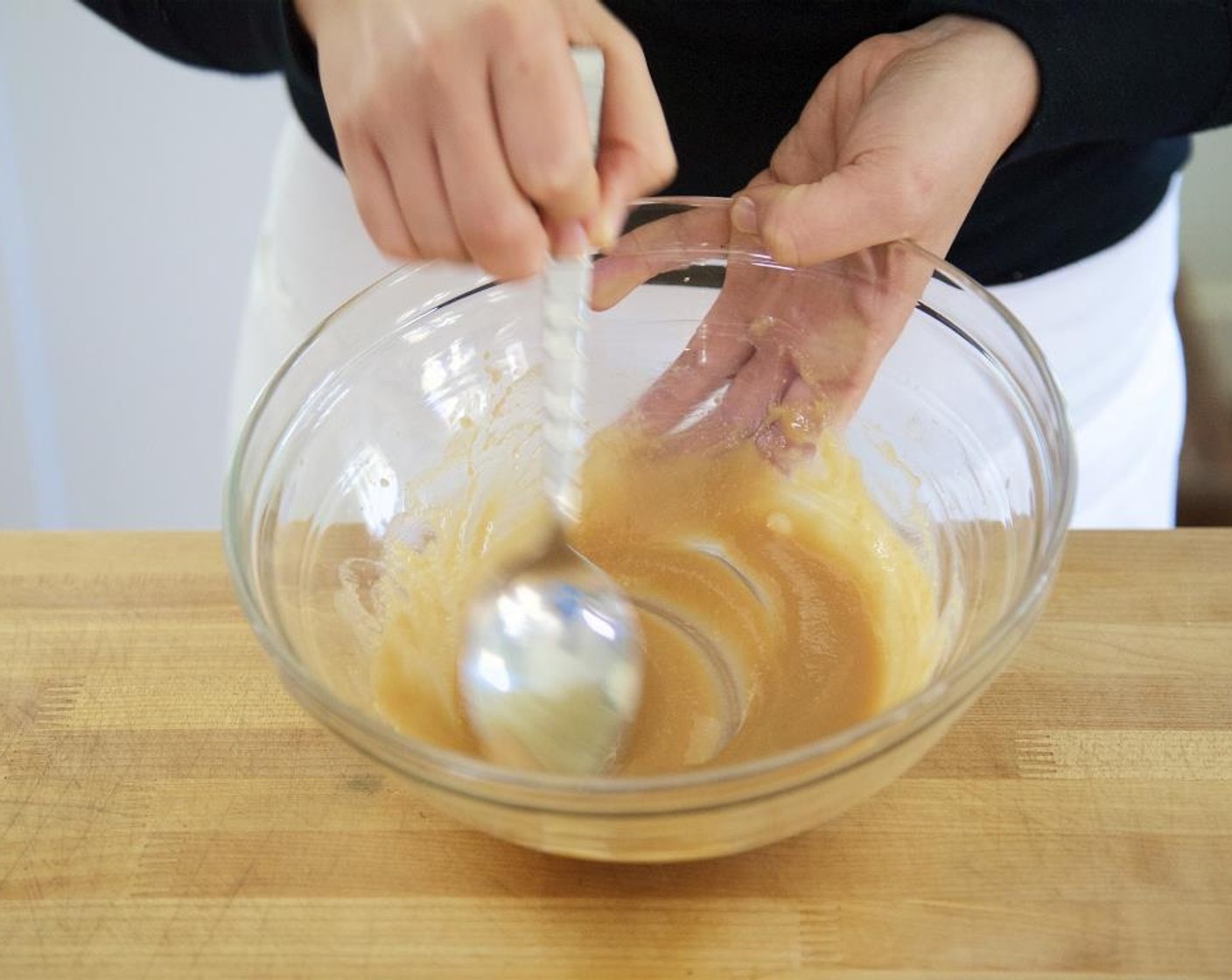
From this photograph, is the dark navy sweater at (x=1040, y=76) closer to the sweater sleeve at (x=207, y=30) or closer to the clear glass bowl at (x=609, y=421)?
the sweater sleeve at (x=207, y=30)

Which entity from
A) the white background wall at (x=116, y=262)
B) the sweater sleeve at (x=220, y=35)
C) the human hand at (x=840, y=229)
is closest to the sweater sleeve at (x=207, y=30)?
the sweater sleeve at (x=220, y=35)

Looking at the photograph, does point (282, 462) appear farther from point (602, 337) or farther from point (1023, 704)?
point (1023, 704)

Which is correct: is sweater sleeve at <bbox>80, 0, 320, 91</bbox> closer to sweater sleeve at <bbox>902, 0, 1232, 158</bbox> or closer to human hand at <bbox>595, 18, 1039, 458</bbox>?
human hand at <bbox>595, 18, 1039, 458</bbox>

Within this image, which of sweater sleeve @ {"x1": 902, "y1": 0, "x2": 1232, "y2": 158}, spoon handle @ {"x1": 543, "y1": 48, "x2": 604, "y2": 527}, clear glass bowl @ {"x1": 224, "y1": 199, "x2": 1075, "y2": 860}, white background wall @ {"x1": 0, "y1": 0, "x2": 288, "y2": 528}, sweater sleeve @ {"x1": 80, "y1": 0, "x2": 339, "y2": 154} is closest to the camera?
clear glass bowl @ {"x1": 224, "y1": 199, "x2": 1075, "y2": 860}

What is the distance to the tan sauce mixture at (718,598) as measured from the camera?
77 centimetres

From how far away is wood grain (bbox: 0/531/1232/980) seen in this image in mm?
678

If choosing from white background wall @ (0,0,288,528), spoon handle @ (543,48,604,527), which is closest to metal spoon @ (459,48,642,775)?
spoon handle @ (543,48,604,527)

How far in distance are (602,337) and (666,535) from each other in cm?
15

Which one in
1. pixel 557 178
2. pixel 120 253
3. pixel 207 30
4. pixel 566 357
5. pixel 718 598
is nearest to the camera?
pixel 557 178

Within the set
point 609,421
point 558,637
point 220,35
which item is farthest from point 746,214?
point 220,35

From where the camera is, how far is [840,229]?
0.83 meters

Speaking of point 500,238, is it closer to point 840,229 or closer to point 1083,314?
point 840,229

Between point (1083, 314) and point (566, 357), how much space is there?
575 millimetres

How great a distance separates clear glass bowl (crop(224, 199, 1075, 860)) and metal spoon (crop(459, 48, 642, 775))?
7 cm
